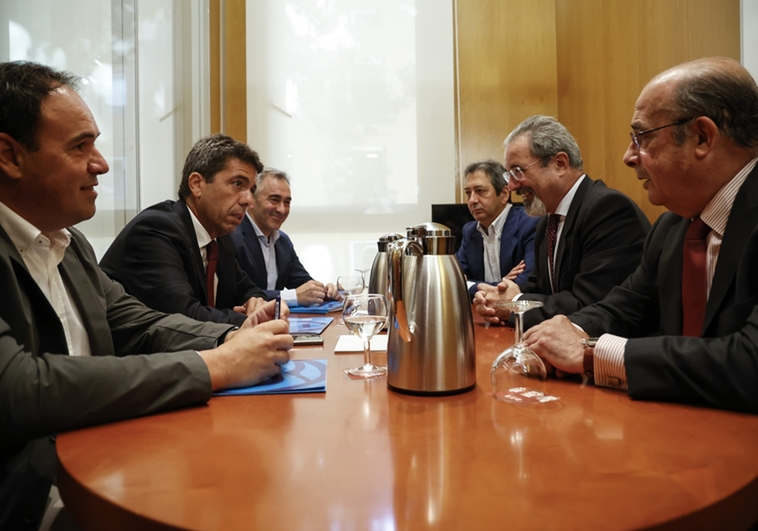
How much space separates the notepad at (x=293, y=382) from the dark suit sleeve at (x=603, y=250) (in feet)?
3.71

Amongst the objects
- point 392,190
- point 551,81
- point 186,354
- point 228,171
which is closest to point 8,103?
point 186,354

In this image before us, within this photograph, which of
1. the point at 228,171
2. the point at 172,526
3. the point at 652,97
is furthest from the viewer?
the point at 228,171

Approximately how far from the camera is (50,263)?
1453 millimetres

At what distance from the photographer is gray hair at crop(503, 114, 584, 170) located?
2807 millimetres

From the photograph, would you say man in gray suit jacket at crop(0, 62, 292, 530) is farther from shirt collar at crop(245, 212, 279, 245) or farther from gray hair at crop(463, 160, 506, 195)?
gray hair at crop(463, 160, 506, 195)

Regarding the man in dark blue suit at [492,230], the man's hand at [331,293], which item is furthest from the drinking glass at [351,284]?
the man in dark blue suit at [492,230]

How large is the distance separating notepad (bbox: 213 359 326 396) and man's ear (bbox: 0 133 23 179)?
2.56ft

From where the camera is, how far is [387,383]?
1184 millimetres

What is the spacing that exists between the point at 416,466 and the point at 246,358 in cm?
55

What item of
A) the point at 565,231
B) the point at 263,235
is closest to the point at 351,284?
the point at 565,231

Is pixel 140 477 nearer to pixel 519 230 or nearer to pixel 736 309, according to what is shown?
pixel 736 309

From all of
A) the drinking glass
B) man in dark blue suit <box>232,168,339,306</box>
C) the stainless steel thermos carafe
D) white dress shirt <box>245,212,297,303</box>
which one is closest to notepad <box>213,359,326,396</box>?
the stainless steel thermos carafe

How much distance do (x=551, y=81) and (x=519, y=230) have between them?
2.18 m

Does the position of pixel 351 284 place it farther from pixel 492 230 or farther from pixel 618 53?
pixel 618 53
